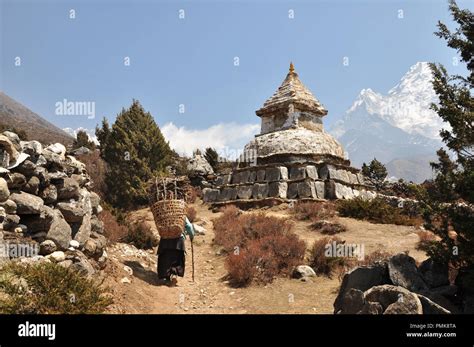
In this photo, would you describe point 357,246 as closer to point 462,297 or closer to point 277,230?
point 277,230

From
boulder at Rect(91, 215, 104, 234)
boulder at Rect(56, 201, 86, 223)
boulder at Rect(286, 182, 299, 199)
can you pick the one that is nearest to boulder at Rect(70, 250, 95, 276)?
boulder at Rect(56, 201, 86, 223)

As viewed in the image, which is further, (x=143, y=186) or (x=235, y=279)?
(x=143, y=186)

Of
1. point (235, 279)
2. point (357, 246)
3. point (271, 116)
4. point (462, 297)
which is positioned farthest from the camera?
point (271, 116)

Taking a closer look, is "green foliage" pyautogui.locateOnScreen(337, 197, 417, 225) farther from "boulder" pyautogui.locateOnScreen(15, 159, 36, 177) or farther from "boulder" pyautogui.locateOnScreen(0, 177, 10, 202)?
"boulder" pyautogui.locateOnScreen(0, 177, 10, 202)

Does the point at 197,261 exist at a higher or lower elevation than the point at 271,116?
lower

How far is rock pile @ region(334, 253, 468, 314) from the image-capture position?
5.18 meters

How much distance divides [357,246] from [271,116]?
14.9 meters

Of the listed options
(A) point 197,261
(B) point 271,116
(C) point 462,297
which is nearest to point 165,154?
(B) point 271,116

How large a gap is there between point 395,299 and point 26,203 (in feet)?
19.6

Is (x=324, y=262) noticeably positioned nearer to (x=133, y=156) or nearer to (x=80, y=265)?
(x=80, y=265)

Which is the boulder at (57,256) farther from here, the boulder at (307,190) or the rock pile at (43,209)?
the boulder at (307,190)

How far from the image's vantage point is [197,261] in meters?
11.8

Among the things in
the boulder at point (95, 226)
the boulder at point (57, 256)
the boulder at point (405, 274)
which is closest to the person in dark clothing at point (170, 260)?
the boulder at point (95, 226)

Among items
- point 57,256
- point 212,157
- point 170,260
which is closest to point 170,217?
point 170,260
